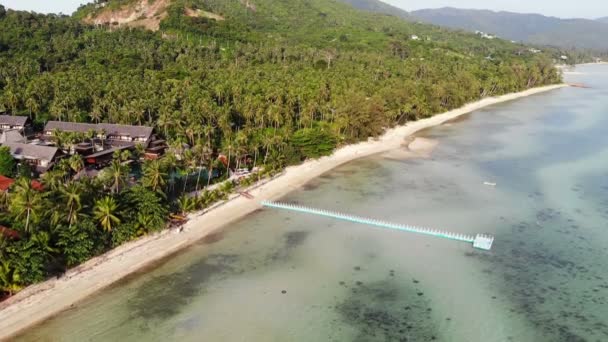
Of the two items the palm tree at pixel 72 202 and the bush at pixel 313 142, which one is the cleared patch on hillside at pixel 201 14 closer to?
the bush at pixel 313 142

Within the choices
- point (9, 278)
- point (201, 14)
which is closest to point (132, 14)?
point (201, 14)

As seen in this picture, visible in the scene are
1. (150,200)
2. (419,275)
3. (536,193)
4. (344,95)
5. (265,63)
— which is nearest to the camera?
(419,275)

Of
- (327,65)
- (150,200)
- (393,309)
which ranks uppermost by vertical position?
(327,65)

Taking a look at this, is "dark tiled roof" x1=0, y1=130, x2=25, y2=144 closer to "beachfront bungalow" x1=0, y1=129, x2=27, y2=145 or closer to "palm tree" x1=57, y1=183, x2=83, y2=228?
"beachfront bungalow" x1=0, y1=129, x2=27, y2=145

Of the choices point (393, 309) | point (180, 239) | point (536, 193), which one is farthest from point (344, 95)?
point (393, 309)

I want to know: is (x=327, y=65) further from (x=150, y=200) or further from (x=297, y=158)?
(x=150, y=200)

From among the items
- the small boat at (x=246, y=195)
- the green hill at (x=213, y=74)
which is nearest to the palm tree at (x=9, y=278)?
the small boat at (x=246, y=195)

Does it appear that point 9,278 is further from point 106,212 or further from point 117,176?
point 117,176
